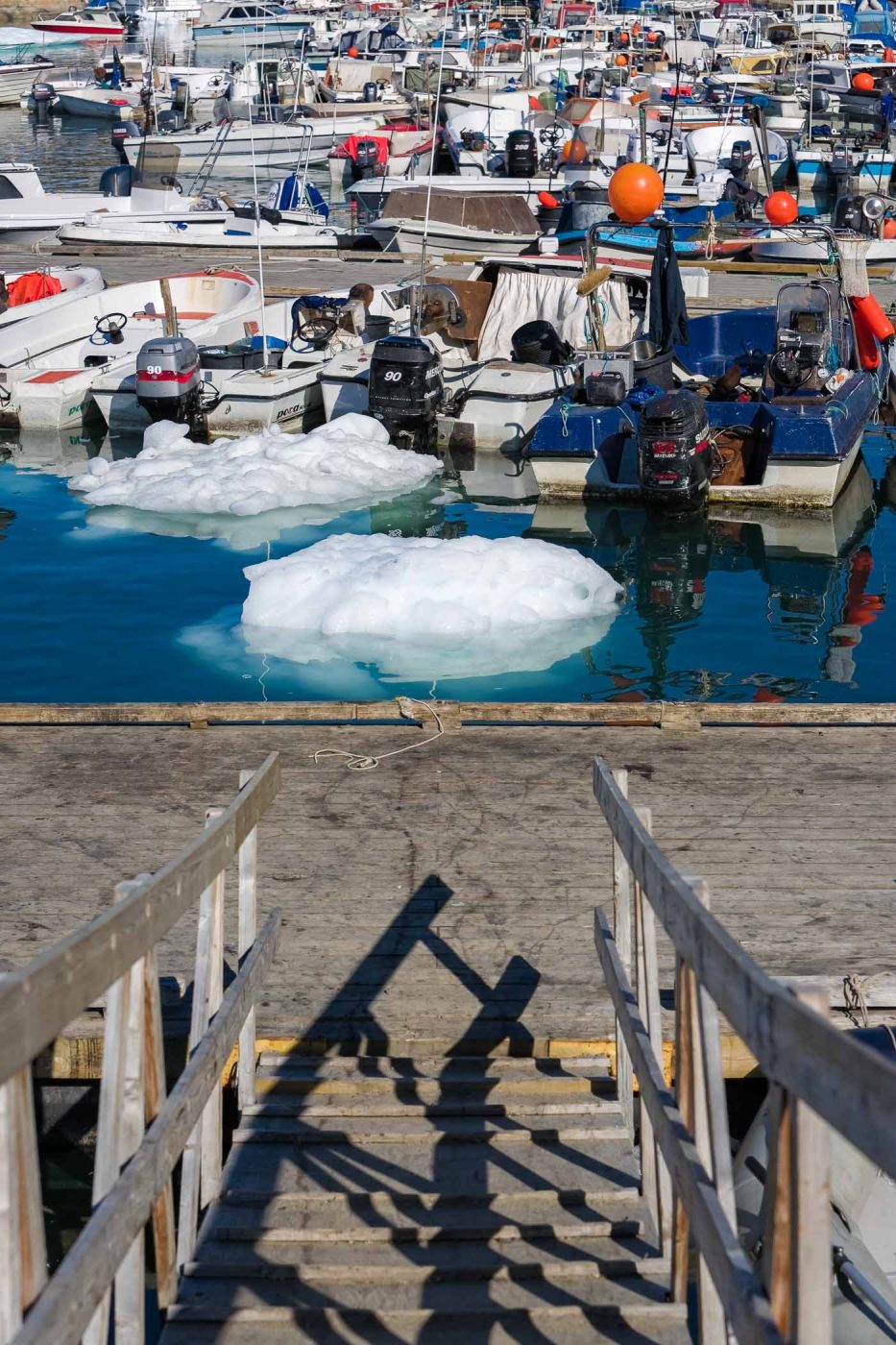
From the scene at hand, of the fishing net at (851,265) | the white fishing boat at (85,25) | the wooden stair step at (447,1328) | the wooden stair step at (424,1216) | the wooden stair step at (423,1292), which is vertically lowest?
the wooden stair step at (424,1216)

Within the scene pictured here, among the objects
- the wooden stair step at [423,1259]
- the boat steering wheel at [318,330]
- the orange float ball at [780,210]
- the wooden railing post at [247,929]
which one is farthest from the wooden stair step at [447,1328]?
the orange float ball at [780,210]

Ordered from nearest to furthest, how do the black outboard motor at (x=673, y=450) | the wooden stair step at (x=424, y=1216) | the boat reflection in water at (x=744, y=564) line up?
1. the wooden stair step at (x=424, y=1216)
2. the boat reflection in water at (x=744, y=564)
3. the black outboard motor at (x=673, y=450)

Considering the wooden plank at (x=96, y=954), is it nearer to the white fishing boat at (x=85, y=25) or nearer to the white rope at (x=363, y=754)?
the white rope at (x=363, y=754)

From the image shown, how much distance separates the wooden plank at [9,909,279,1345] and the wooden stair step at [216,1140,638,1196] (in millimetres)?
457

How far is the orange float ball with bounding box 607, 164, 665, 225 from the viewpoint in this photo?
47.6ft

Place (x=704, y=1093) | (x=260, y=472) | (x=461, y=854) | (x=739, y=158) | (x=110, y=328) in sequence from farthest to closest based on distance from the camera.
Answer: (x=739, y=158), (x=110, y=328), (x=260, y=472), (x=461, y=854), (x=704, y=1093)

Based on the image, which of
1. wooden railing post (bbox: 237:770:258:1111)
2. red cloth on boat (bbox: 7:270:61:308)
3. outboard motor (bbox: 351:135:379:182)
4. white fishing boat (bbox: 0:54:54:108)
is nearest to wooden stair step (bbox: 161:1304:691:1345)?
wooden railing post (bbox: 237:770:258:1111)

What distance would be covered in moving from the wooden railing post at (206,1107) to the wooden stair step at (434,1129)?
0.96ft

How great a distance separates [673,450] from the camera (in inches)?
497

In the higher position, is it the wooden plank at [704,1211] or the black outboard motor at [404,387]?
the wooden plank at [704,1211]

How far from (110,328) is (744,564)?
9373 mm

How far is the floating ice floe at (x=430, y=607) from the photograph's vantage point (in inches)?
392

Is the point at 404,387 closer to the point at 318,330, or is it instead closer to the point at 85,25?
the point at 318,330

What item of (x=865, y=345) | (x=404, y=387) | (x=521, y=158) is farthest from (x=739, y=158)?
(x=404, y=387)
